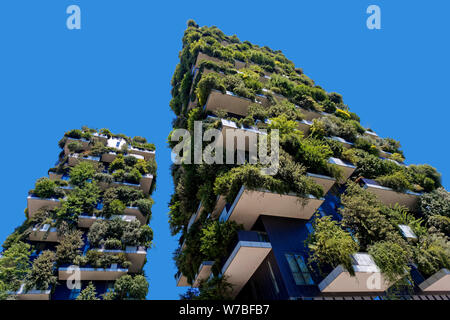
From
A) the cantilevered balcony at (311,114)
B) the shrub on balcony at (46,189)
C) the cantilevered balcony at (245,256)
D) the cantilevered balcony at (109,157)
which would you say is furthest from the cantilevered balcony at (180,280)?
the cantilevered balcony at (109,157)

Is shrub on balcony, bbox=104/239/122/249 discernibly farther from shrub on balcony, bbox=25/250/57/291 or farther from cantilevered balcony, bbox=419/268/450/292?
cantilevered balcony, bbox=419/268/450/292

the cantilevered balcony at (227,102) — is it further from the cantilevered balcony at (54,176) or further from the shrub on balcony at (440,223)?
the cantilevered balcony at (54,176)

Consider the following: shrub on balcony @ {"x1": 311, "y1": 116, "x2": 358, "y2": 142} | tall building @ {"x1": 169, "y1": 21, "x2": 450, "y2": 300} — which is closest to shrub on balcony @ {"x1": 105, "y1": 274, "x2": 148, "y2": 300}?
tall building @ {"x1": 169, "y1": 21, "x2": 450, "y2": 300}

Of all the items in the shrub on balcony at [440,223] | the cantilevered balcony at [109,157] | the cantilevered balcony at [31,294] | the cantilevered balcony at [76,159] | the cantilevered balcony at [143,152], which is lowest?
the shrub on balcony at [440,223]

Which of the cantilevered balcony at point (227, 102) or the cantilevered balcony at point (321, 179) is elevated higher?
the cantilevered balcony at point (227, 102)

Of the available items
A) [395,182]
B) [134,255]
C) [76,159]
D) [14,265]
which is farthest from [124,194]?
[395,182]
